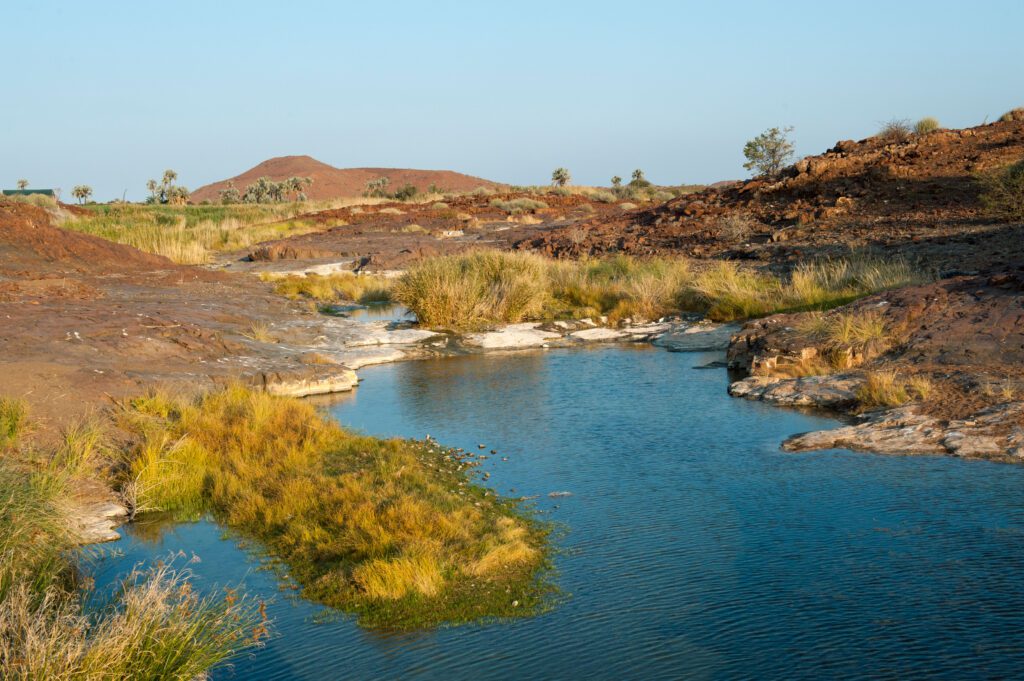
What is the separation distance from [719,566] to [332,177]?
11461cm

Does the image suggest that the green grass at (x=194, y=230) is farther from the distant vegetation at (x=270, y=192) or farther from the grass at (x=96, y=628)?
→ the distant vegetation at (x=270, y=192)

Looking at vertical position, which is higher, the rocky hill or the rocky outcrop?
the rocky hill

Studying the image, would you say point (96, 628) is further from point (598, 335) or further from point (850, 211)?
point (850, 211)

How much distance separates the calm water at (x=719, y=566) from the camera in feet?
17.2

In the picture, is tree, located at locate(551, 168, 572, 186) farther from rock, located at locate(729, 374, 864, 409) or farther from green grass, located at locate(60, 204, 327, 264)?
rock, located at locate(729, 374, 864, 409)

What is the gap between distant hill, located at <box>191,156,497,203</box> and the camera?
4259 inches

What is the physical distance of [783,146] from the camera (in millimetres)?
32062

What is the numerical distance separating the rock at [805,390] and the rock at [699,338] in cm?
329

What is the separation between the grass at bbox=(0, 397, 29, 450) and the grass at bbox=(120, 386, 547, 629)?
0.93m

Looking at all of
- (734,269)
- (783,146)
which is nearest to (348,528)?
(734,269)

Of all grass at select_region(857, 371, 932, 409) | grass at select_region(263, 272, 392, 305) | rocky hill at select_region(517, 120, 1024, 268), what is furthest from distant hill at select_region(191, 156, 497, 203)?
grass at select_region(857, 371, 932, 409)

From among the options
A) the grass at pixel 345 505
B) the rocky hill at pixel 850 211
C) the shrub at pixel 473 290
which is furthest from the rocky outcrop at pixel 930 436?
the shrub at pixel 473 290

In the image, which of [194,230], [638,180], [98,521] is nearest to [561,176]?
[638,180]

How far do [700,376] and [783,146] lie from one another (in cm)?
2116
